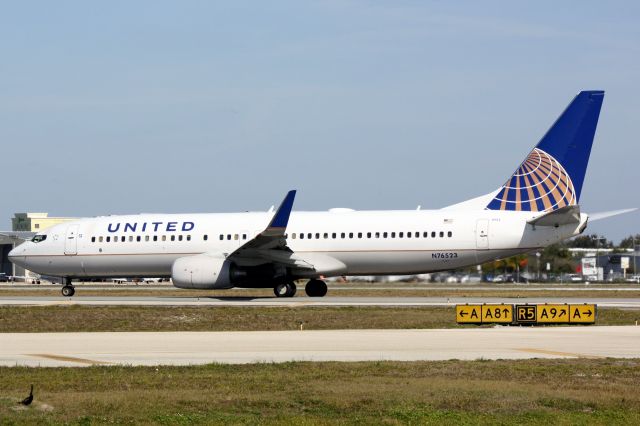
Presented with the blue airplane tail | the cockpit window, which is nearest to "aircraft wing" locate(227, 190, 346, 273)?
the blue airplane tail

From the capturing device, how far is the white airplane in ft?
142

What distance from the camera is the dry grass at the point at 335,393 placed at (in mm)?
13797

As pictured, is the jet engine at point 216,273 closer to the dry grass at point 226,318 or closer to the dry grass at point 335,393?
the dry grass at point 226,318

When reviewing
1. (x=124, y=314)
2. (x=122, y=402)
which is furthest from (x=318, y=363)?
(x=124, y=314)

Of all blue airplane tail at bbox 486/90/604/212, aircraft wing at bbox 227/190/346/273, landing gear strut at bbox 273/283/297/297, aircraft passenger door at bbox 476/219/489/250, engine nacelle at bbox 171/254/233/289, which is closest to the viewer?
aircraft wing at bbox 227/190/346/273

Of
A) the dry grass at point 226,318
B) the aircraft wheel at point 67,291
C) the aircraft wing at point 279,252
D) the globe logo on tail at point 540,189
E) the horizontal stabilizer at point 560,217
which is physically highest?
the globe logo on tail at point 540,189

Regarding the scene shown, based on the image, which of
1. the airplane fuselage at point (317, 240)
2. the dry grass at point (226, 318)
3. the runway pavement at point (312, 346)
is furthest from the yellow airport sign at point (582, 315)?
the airplane fuselage at point (317, 240)

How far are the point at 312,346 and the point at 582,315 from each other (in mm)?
11189

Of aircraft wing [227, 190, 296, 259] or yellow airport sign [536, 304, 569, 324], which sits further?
aircraft wing [227, 190, 296, 259]

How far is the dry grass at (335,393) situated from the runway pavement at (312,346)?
1685 mm

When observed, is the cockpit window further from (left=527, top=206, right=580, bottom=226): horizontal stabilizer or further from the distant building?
the distant building

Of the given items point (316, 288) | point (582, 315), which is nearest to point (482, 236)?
point (316, 288)

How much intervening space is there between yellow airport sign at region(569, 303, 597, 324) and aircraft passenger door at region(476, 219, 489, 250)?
41.6ft

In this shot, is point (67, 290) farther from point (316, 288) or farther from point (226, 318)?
point (226, 318)
